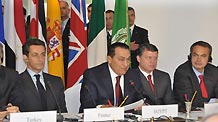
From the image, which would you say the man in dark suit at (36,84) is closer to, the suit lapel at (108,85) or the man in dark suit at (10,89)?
the man in dark suit at (10,89)

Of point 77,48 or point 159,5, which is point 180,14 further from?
point 77,48

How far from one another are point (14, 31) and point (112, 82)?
5.85 ft

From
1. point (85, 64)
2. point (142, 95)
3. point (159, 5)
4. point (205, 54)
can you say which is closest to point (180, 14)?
point (159, 5)

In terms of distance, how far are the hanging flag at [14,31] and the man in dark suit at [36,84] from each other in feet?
4.85

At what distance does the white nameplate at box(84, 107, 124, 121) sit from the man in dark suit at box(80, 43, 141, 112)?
623mm

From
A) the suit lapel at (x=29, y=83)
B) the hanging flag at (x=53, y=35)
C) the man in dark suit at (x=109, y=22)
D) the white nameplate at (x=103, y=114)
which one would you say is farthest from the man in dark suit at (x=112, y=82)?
the man in dark suit at (x=109, y=22)

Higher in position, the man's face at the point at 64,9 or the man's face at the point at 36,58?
the man's face at the point at 64,9

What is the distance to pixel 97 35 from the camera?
5738mm

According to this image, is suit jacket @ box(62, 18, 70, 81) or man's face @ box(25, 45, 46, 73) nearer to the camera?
man's face @ box(25, 45, 46, 73)

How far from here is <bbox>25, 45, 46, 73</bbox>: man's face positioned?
3762 mm

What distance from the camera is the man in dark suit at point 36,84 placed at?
3734 mm

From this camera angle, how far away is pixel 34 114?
2922 millimetres

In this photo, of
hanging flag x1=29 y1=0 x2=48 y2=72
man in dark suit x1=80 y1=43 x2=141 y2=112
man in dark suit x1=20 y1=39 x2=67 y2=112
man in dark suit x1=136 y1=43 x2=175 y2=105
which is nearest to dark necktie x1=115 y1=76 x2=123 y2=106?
man in dark suit x1=80 y1=43 x2=141 y2=112

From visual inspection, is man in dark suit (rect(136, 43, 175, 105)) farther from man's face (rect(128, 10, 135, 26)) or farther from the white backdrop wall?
the white backdrop wall
